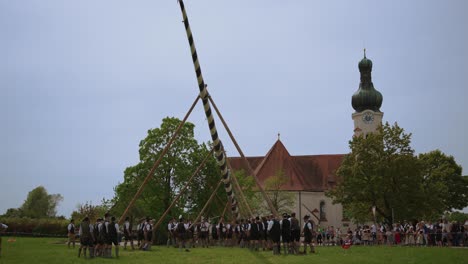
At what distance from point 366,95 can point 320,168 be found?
11887mm

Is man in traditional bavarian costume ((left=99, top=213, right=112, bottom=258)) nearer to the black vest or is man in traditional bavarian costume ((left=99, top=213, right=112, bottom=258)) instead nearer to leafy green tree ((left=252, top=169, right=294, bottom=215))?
the black vest

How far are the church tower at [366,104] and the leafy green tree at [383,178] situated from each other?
76.2 feet

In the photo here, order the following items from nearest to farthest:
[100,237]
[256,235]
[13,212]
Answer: [100,237], [256,235], [13,212]

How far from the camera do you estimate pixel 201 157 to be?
4209 cm

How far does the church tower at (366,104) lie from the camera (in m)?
69.1

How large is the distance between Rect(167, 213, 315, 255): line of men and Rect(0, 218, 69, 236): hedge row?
1151 inches

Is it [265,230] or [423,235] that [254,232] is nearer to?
[265,230]

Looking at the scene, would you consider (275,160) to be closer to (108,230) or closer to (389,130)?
(389,130)

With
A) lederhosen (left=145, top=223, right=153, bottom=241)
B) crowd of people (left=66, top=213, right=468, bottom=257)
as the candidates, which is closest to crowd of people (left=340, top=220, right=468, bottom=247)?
crowd of people (left=66, top=213, right=468, bottom=257)

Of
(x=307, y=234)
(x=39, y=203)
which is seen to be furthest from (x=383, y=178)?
(x=39, y=203)

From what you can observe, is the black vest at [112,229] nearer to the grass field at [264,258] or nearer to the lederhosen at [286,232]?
the grass field at [264,258]

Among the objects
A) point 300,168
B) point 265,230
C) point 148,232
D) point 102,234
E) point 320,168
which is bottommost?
point 102,234

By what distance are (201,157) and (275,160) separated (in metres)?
25.3

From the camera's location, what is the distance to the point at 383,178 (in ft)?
141
